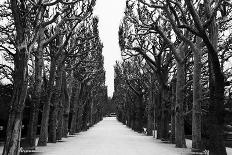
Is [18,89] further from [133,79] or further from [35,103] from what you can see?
[133,79]

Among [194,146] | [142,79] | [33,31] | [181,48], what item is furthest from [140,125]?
[33,31]

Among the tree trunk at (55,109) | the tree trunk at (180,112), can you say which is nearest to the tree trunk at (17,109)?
the tree trunk at (55,109)

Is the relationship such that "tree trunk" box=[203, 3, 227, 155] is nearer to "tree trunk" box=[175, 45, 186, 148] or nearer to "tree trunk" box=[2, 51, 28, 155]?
"tree trunk" box=[2, 51, 28, 155]

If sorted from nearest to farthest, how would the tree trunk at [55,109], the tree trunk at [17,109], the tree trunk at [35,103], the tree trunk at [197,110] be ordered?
the tree trunk at [17,109], the tree trunk at [35,103], the tree trunk at [197,110], the tree trunk at [55,109]

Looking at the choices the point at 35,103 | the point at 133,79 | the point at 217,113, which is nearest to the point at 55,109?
the point at 35,103

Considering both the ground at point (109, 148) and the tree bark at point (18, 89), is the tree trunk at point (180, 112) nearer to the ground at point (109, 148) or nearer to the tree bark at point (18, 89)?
the ground at point (109, 148)

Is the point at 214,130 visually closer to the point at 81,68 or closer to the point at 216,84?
the point at 216,84

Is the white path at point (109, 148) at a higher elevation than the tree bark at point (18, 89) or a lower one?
lower

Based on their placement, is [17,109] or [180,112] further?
[180,112]

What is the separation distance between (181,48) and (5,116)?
11.4m

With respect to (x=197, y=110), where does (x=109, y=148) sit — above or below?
below

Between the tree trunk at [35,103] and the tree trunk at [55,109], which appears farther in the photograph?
the tree trunk at [55,109]

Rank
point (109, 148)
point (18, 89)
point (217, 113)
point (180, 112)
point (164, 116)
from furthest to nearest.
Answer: point (164, 116)
point (180, 112)
point (109, 148)
point (18, 89)
point (217, 113)

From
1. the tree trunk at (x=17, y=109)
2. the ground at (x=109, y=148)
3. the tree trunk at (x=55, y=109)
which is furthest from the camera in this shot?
the tree trunk at (x=55, y=109)
